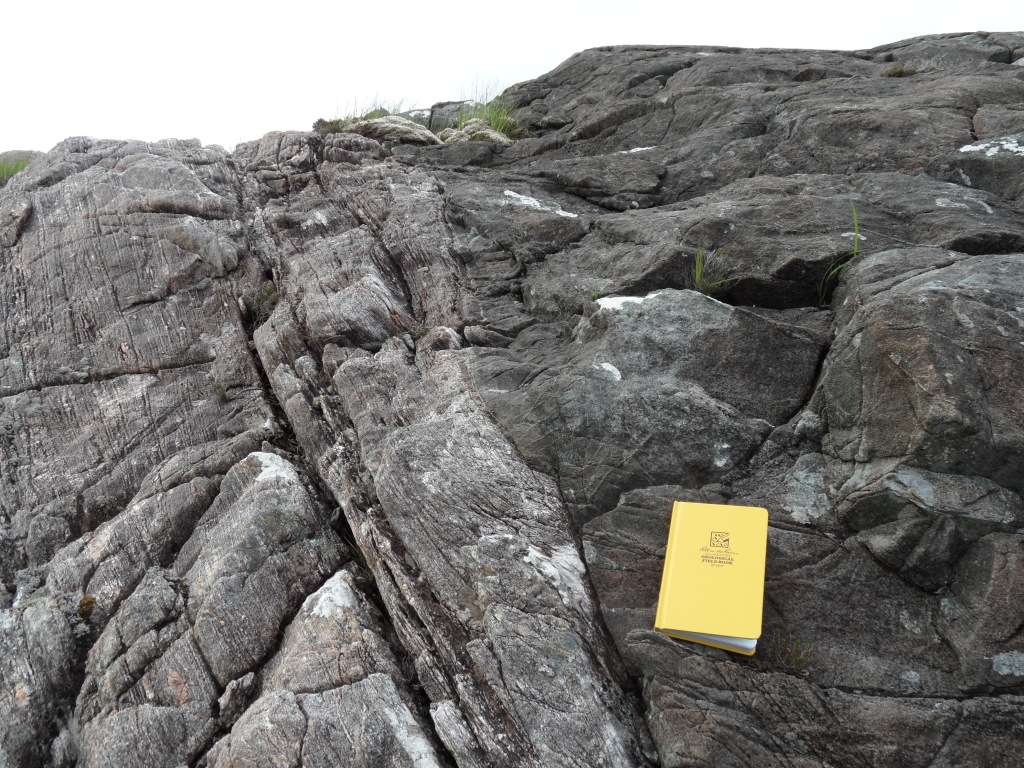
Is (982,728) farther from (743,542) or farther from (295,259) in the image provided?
(295,259)

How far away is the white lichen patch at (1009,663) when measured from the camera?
306 centimetres

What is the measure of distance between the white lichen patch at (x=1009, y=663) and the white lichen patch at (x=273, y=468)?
446 centimetres

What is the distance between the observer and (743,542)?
12.1ft

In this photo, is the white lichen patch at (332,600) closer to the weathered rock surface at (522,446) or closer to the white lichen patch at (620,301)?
the weathered rock surface at (522,446)

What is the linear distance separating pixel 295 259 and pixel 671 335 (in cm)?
423

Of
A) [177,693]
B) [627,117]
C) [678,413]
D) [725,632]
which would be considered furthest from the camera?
[627,117]

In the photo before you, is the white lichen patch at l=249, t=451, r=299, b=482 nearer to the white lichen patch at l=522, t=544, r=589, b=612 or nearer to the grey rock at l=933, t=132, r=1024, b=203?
the white lichen patch at l=522, t=544, r=589, b=612

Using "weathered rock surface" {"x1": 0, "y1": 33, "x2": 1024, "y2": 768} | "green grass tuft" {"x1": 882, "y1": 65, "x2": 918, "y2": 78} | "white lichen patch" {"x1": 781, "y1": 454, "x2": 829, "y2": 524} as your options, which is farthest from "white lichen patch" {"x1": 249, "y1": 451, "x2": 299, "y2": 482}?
"green grass tuft" {"x1": 882, "y1": 65, "x2": 918, "y2": 78}

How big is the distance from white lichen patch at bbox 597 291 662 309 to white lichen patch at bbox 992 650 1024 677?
3166mm

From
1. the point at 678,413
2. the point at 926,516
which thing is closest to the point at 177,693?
the point at 678,413

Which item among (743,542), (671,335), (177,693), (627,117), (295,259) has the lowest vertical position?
(177,693)

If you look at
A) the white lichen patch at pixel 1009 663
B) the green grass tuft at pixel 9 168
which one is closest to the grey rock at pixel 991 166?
the white lichen patch at pixel 1009 663

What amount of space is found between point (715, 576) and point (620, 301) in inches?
96.7

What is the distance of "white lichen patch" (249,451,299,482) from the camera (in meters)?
5.11
